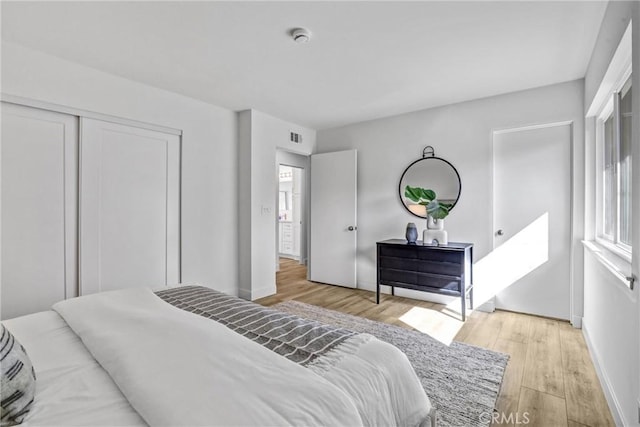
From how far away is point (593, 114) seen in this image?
273 cm

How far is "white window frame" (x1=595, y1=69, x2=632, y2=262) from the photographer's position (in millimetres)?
1951

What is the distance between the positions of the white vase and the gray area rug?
3.50 ft

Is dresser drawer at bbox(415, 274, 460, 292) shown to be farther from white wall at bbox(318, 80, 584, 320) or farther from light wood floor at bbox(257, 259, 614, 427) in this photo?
white wall at bbox(318, 80, 584, 320)

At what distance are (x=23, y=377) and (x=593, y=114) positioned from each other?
4008 mm

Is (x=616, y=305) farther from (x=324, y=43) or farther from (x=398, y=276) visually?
(x=324, y=43)

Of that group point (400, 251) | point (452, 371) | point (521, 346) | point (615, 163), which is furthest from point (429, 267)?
point (615, 163)

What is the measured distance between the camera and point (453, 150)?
3703 millimetres

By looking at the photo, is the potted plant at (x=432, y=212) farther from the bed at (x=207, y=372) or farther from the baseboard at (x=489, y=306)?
the bed at (x=207, y=372)

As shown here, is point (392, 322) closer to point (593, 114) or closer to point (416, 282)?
point (416, 282)

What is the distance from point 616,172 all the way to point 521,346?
1.51 m

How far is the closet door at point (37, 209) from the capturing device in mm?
2352

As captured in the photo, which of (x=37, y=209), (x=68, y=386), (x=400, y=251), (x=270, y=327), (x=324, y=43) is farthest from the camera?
(x=400, y=251)

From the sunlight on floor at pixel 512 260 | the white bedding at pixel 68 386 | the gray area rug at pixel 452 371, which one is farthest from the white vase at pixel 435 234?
the white bedding at pixel 68 386

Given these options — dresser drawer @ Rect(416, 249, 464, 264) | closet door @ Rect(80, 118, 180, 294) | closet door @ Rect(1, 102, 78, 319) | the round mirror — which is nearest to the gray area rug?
dresser drawer @ Rect(416, 249, 464, 264)
